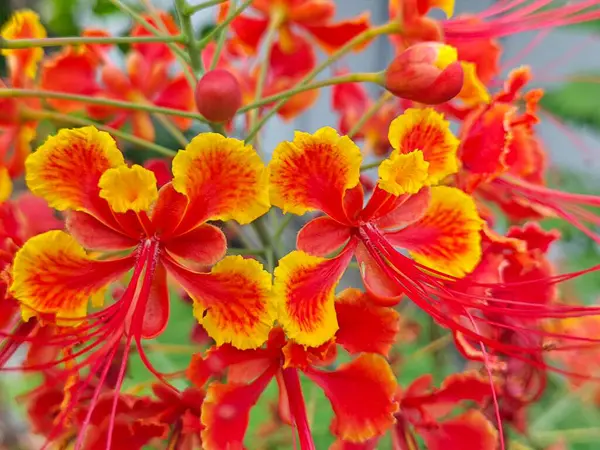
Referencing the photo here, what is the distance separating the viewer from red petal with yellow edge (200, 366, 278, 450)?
27.6 inches

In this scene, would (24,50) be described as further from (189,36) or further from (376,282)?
(376,282)

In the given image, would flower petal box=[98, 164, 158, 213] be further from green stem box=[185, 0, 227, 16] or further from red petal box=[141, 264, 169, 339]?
green stem box=[185, 0, 227, 16]

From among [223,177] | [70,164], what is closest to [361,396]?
[223,177]

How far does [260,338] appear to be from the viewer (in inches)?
26.3

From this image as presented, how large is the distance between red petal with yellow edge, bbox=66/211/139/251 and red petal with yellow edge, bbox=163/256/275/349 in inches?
3.7

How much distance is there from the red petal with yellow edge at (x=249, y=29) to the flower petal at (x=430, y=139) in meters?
0.52

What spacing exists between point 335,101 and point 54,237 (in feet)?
2.32

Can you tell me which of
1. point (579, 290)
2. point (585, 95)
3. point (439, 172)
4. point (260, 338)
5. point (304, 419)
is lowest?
point (579, 290)

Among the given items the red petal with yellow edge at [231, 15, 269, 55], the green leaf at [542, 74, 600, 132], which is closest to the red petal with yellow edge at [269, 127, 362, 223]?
the red petal with yellow edge at [231, 15, 269, 55]

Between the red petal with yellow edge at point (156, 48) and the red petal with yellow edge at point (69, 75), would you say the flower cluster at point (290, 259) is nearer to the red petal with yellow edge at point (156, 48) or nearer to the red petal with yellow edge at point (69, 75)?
the red petal with yellow edge at point (69, 75)

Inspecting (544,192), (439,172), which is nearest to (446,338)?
(544,192)

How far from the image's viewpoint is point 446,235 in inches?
29.5

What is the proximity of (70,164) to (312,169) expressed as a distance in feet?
0.76

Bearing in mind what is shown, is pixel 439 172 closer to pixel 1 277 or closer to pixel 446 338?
pixel 446 338
